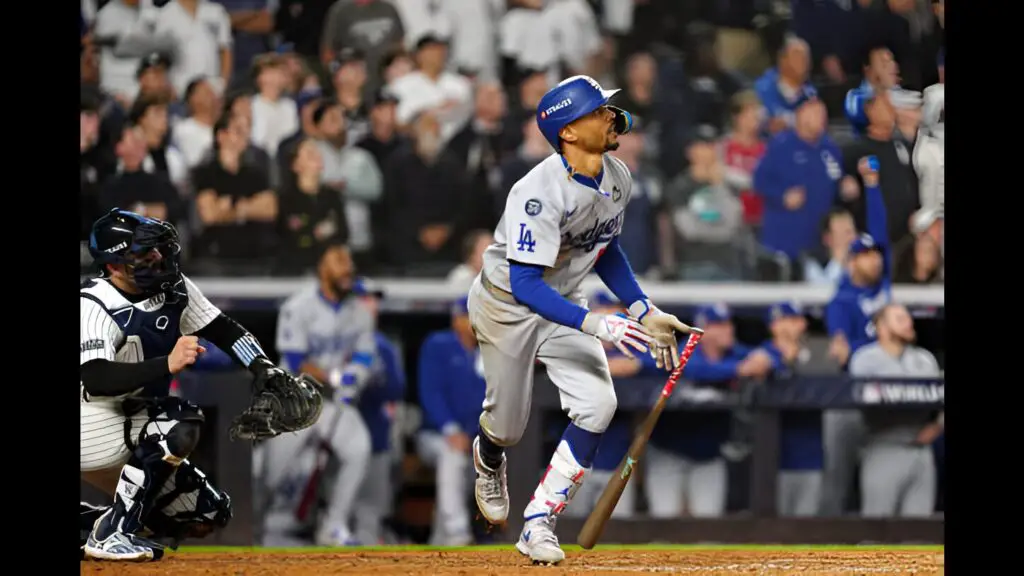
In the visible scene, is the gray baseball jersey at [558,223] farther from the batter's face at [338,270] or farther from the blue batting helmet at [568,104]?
the batter's face at [338,270]

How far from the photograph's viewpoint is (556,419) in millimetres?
7637

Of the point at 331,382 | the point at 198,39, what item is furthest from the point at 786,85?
the point at 198,39

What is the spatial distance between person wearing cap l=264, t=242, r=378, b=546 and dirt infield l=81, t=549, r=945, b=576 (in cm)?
153

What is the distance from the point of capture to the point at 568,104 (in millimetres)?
5000

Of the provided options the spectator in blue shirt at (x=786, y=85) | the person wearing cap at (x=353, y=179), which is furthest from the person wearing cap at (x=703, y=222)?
the person wearing cap at (x=353, y=179)

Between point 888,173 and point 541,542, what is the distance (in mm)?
4211

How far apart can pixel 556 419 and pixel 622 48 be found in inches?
108

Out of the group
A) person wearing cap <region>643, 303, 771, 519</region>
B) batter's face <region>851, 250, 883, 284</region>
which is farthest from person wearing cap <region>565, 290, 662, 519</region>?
batter's face <region>851, 250, 883, 284</region>

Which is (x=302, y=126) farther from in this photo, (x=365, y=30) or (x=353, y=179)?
(x=365, y=30)

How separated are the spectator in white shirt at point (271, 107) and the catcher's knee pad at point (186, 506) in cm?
348
